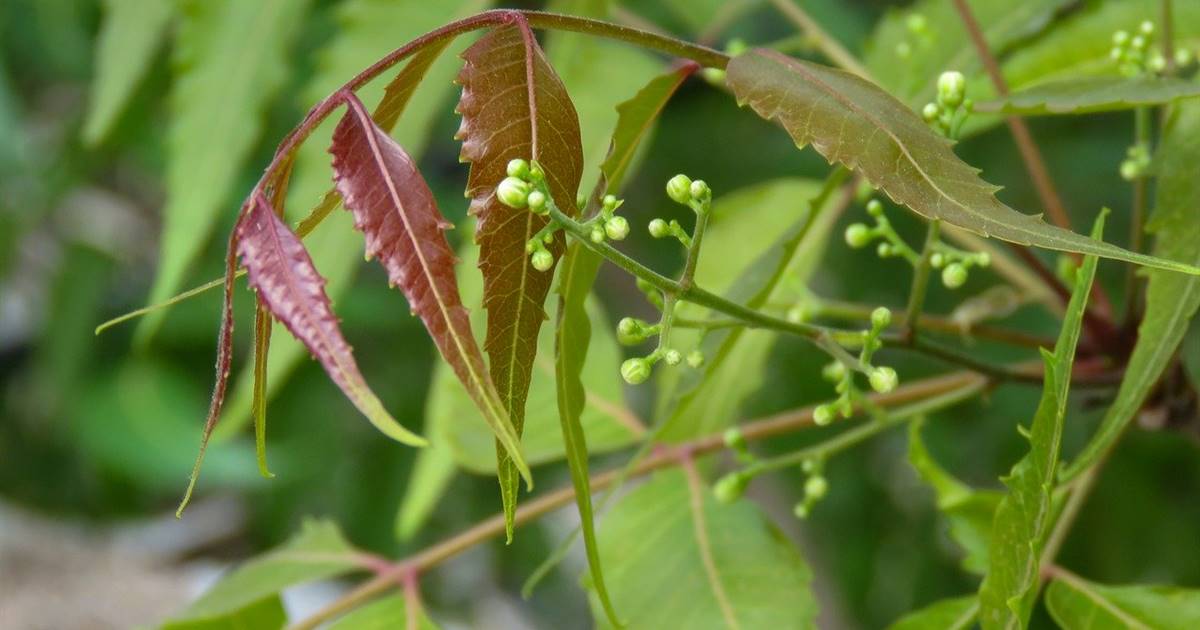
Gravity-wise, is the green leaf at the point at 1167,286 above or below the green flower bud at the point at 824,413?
above

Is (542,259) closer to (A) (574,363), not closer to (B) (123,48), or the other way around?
(A) (574,363)

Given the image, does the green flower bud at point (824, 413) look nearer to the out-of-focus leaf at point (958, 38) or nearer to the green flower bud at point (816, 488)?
the green flower bud at point (816, 488)

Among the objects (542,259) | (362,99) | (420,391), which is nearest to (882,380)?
(542,259)

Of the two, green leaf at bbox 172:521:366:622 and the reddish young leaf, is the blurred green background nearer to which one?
green leaf at bbox 172:521:366:622

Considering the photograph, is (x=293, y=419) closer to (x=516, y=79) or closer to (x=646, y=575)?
(x=646, y=575)

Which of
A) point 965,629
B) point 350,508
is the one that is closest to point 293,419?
point 350,508

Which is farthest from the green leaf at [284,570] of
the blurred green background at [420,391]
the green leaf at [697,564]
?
the blurred green background at [420,391]
